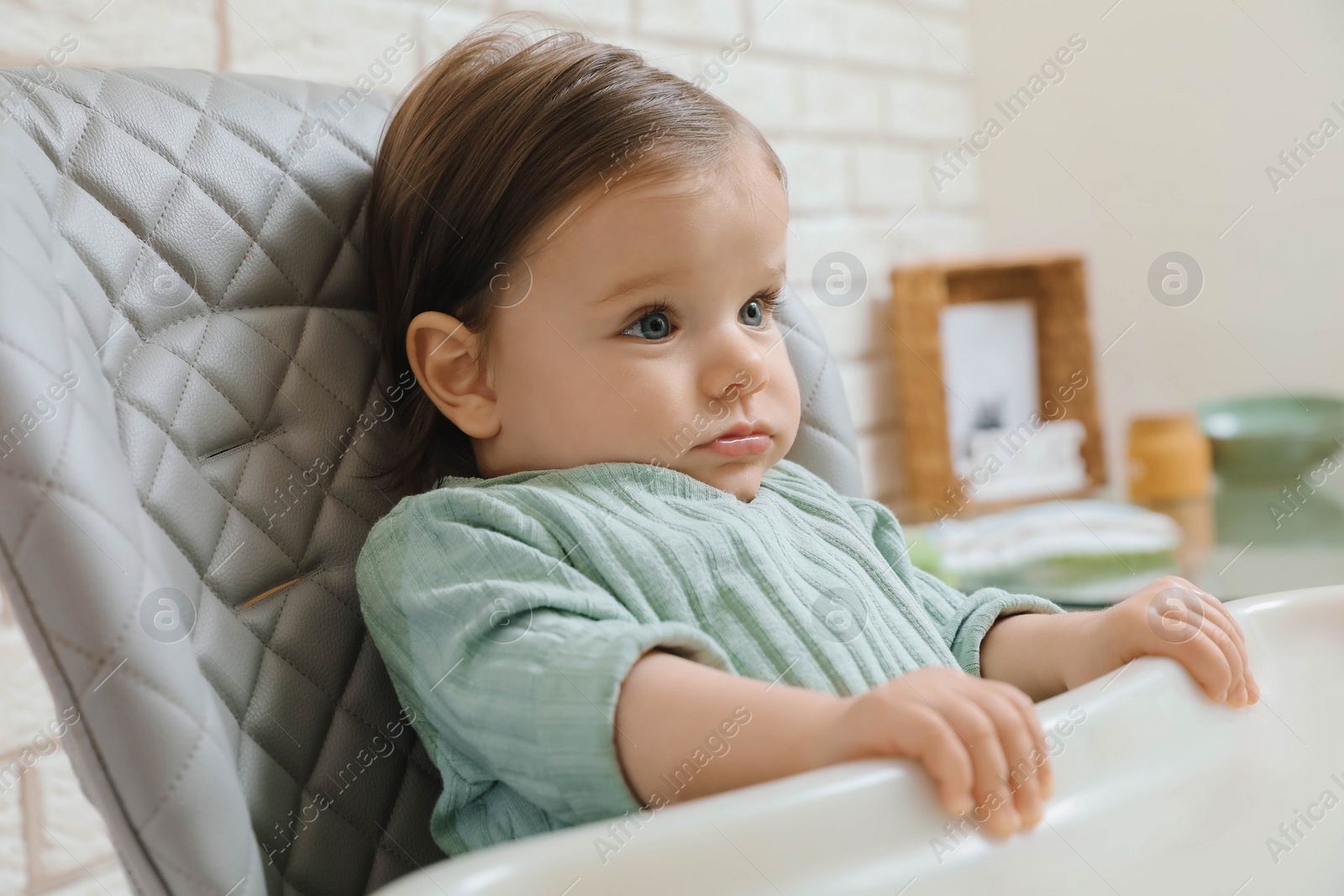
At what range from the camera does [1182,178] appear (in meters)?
1.75

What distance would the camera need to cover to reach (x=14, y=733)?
0.85 m

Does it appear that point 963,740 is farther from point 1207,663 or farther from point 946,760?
point 1207,663

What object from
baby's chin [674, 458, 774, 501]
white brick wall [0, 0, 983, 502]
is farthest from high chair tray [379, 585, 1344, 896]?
white brick wall [0, 0, 983, 502]

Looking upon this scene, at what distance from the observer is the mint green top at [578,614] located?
50cm

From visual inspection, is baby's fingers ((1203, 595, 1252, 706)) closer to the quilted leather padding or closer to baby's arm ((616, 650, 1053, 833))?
baby's arm ((616, 650, 1053, 833))

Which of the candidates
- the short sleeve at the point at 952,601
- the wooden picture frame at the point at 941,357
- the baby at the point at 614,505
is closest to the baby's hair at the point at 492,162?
the baby at the point at 614,505

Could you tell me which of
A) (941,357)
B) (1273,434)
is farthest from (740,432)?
(1273,434)

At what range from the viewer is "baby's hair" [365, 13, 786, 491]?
0.66 meters

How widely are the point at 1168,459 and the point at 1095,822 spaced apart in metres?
1.22

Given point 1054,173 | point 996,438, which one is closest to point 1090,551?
point 996,438

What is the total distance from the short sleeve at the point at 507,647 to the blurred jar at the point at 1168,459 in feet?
3.85

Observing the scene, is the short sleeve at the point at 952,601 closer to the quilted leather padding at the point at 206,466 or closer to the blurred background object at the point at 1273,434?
the quilted leather padding at the point at 206,466

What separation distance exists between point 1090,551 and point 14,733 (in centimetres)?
100

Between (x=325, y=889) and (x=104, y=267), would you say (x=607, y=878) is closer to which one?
(x=325, y=889)
